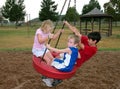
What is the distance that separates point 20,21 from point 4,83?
219 feet

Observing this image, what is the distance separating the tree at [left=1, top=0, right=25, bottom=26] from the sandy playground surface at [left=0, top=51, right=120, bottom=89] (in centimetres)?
5632

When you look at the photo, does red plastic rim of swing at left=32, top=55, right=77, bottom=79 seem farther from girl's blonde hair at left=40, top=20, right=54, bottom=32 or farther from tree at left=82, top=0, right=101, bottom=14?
tree at left=82, top=0, right=101, bottom=14

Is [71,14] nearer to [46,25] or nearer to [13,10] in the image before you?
[13,10]

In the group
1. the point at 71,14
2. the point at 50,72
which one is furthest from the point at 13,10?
the point at 50,72

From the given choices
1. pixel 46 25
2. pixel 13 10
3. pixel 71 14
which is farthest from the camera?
→ pixel 13 10

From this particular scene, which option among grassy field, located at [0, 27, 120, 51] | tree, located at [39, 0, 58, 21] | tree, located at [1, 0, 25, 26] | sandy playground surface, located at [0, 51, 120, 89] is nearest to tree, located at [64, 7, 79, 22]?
sandy playground surface, located at [0, 51, 120, 89]

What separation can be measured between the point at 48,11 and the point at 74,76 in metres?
61.0

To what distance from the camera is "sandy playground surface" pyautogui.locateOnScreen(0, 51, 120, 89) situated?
7387mm

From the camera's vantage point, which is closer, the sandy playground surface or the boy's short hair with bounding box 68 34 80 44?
the boy's short hair with bounding box 68 34 80 44

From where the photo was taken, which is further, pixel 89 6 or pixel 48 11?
pixel 89 6

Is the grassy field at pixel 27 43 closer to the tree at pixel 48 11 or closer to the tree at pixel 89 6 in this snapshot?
the tree at pixel 48 11

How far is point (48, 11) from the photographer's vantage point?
6862 centimetres

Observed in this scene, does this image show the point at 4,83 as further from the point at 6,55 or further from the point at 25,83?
the point at 6,55

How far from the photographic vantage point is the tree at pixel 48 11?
6788cm
